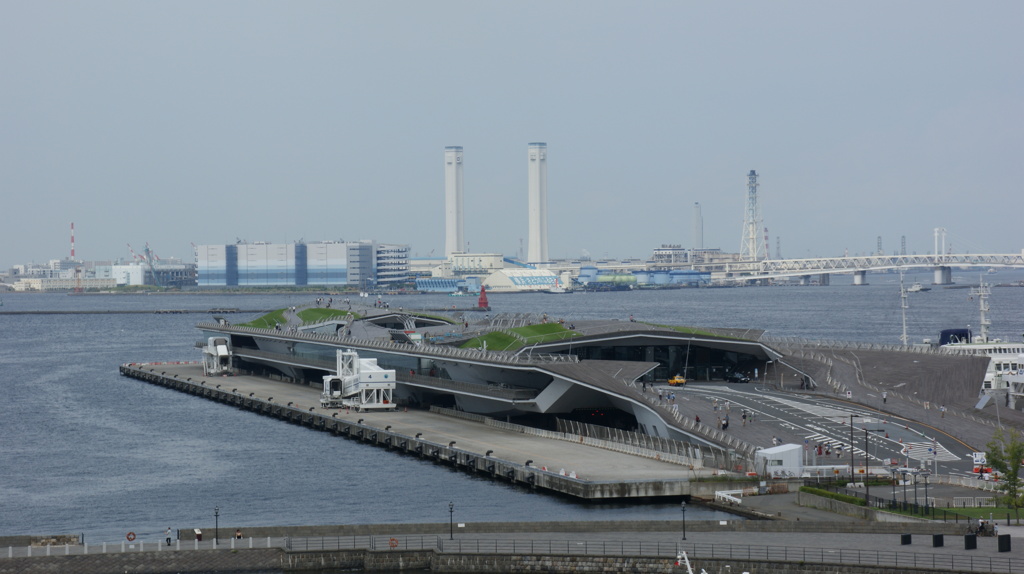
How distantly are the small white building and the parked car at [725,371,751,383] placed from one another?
80.3 ft

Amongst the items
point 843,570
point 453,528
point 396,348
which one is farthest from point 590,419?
point 843,570

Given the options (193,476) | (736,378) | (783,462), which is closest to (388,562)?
(783,462)

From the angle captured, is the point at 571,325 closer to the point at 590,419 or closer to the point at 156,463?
the point at 590,419

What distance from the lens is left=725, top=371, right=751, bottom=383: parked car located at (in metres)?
74.8

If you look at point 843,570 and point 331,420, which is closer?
point 843,570

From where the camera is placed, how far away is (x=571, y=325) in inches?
3066

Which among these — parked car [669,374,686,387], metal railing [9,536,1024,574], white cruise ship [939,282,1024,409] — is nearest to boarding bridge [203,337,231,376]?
parked car [669,374,686,387]

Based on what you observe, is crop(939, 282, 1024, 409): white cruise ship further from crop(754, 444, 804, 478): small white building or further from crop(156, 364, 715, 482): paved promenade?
crop(156, 364, 715, 482): paved promenade

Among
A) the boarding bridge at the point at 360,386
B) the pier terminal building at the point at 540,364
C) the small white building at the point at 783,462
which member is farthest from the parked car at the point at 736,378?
the small white building at the point at 783,462

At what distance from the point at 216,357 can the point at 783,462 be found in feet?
209

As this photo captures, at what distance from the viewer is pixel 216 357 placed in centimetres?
10288

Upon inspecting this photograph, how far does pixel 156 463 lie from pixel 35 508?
1108 centimetres

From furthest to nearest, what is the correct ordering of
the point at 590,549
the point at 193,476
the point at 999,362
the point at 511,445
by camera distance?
the point at 999,362
the point at 511,445
the point at 193,476
the point at 590,549

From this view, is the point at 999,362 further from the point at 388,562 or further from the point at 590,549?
the point at 388,562
